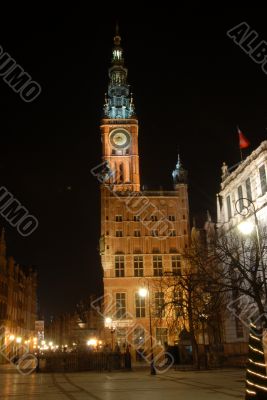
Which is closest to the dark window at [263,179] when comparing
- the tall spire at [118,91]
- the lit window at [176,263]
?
the lit window at [176,263]

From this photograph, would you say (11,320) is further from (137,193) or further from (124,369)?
(124,369)

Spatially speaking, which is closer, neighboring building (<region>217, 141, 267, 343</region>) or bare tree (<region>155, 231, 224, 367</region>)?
bare tree (<region>155, 231, 224, 367</region>)

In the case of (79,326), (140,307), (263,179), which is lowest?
(79,326)

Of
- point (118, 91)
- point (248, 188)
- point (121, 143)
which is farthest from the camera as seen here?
point (118, 91)

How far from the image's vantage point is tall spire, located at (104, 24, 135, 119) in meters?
89.6

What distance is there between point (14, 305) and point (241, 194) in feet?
167

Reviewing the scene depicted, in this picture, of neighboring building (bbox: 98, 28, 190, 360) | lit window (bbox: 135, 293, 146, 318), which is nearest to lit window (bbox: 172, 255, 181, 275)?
neighboring building (bbox: 98, 28, 190, 360)

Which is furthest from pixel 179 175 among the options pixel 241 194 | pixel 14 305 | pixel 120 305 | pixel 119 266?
pixel 14 305

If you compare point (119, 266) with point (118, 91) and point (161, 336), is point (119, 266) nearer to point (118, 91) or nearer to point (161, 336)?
point (161, 336)

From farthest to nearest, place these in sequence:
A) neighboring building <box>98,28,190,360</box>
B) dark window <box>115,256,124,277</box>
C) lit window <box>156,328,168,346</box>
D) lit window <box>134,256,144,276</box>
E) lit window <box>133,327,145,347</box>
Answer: lit window <box>134,256,144,276</box> < dark window <box>115,256,124,277</box> < neighboring building <box>98,28,190,360</box> < lit window <box>156,328,168,346</box> < lit window <box>133,327,145,347</box>

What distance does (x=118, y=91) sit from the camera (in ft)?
307

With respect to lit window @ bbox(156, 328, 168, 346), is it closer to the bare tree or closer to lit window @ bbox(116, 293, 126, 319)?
lit window @ bbox(116, 293, 126, 319)

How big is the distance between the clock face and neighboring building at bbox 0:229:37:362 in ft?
88.0

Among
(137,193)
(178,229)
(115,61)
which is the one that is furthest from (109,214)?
(115,61)
